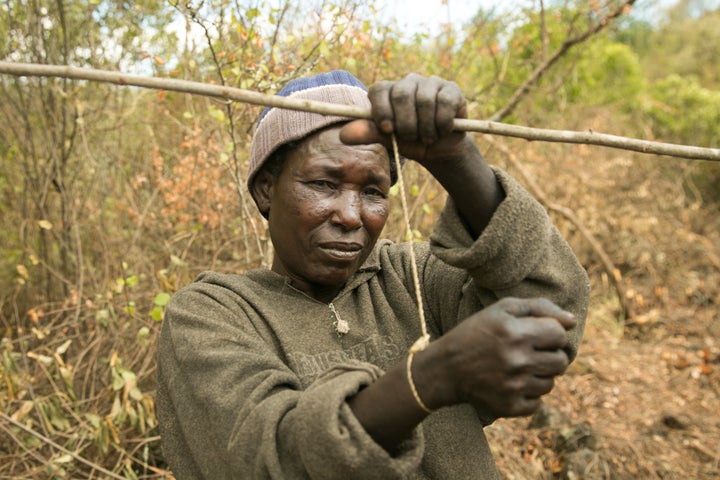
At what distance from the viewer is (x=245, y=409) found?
1267 mm

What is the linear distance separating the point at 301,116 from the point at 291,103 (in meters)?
0.50

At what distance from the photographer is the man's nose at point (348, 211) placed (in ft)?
5.24

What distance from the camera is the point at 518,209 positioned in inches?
55.4

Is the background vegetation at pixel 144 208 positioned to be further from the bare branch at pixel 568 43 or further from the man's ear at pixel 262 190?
the man's ear at pixel 262 190

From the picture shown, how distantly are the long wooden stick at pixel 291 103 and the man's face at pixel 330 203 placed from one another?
364mm

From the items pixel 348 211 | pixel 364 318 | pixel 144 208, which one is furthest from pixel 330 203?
pixel 144 208

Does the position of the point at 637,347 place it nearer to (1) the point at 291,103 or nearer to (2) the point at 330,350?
(2) the point at 330,350

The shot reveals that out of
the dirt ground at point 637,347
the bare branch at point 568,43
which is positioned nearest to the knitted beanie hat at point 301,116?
the dirt ground at point 637,347

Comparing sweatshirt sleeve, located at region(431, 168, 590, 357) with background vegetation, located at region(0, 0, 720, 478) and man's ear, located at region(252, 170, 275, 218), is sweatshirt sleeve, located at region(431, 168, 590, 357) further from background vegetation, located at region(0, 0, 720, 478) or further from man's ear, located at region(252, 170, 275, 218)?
background vegetation, located at region(0, 0, 720, 478)

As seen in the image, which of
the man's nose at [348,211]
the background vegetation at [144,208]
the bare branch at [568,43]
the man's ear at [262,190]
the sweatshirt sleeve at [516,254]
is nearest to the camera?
the sweatshirt sleeve at [516,254]

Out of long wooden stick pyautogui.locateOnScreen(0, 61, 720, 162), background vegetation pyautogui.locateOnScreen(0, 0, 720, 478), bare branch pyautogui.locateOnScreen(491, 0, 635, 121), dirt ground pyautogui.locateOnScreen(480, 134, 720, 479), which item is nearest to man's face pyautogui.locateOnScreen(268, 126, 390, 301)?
long wooden stick pyautogui.locateOnScreen(0, 61, 720, 162)

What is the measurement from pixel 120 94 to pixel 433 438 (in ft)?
14.1

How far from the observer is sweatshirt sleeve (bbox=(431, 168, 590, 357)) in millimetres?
1395

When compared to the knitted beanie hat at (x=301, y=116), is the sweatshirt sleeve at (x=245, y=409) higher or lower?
lower
